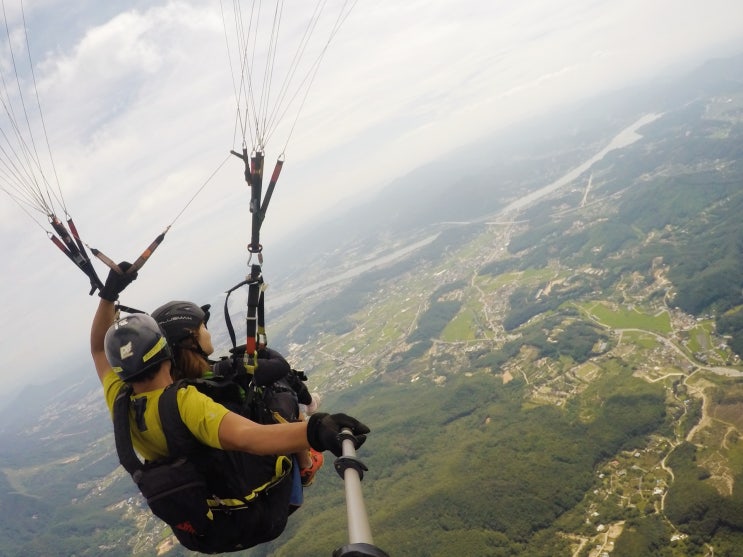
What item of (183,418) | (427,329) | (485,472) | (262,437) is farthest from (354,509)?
(427,329)

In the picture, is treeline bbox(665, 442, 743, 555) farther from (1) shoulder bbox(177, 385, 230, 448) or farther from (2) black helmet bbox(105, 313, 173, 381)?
(2) black helmet bbox(105, 313, 173, 381)

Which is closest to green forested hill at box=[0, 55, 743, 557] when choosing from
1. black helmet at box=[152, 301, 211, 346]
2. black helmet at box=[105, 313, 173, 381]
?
black helmet at box=[152, 301, 211, 346]

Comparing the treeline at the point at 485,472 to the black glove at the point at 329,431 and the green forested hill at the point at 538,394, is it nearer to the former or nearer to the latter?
the green forested hill at the point at 538,394

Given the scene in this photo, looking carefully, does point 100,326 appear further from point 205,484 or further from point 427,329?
point 427,329

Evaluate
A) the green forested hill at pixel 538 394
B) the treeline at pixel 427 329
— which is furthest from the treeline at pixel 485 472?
the treeline at pixel 427 329

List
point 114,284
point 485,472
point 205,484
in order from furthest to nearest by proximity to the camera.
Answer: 1. point 485,472
2. point 114,284
3. point 205,484

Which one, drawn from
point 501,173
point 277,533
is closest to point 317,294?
point 501,173

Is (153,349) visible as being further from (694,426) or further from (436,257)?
(436,257)
